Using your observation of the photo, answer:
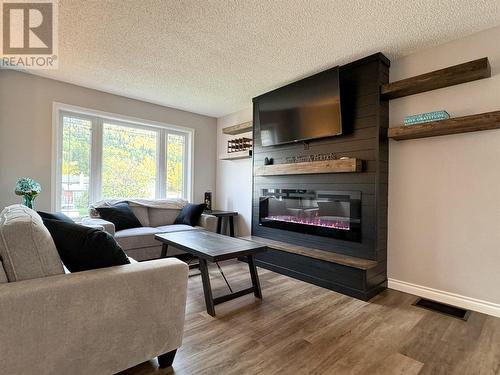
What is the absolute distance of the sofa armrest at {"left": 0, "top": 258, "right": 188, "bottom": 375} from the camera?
1104 millimetres

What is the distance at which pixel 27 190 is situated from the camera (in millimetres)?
3006

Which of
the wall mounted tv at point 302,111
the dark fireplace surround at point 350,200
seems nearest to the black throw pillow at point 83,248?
the dark fireplace surround at point 350,200

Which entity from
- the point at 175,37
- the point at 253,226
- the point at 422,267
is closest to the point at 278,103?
the point at 175,37

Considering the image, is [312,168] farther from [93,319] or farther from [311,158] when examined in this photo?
[93,319]

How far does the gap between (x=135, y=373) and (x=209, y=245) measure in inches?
44.1

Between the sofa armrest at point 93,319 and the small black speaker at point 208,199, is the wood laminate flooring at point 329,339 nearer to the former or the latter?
the sofa armrest at point 93,319

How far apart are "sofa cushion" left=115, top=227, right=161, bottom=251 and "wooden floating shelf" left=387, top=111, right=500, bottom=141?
3053mm

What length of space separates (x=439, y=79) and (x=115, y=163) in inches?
166

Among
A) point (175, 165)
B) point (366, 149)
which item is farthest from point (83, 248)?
point (175, 165)

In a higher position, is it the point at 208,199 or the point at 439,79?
the point at 439,79

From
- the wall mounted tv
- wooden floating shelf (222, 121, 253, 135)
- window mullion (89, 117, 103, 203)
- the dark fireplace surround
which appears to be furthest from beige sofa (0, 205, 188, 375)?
wooden floating shelf (222, 121, 253, 135)

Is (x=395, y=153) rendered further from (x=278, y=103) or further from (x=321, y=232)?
(x=278, y=103)

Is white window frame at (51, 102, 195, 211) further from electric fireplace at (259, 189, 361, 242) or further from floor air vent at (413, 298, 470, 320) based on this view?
floor air vent at (413, 298, 470, 320)

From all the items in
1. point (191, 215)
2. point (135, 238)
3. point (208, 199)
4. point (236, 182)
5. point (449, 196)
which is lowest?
point (135, 238)
